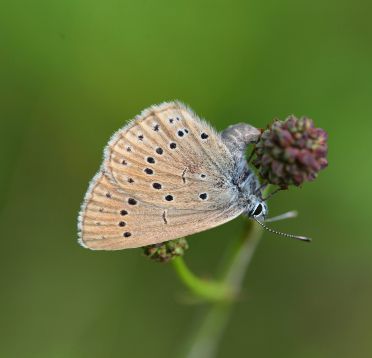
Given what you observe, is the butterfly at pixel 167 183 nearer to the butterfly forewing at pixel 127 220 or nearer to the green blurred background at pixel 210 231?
the butterfly forewing at pixel 127 220

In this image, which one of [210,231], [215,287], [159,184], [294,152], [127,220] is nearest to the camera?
[294,152]

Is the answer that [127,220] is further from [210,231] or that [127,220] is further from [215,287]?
[210,231]

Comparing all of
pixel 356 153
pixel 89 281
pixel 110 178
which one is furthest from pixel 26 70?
pixel 356 153

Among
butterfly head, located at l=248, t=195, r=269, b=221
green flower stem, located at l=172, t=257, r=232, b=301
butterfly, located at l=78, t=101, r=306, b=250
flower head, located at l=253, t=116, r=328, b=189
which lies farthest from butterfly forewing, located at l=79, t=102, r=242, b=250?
flower head, located at l=253, t=116, r=328, b=189

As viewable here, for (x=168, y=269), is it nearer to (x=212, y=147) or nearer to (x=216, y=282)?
(x=216, y=282)

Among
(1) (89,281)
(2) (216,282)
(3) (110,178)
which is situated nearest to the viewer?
(3) (110,178)

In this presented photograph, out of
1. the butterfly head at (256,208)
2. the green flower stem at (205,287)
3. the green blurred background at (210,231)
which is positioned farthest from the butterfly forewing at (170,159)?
the green blurred background at (210,231)

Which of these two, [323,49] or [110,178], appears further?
[323,49]

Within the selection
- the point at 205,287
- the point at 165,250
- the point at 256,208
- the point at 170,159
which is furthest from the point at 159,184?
the point at 205,287
